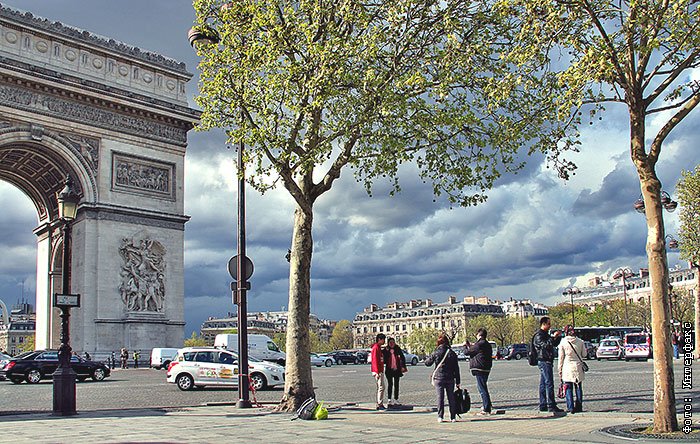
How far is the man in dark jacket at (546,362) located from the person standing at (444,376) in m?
1.63

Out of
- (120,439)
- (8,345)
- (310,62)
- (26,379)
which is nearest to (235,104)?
(310,62)

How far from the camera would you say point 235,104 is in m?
15.8

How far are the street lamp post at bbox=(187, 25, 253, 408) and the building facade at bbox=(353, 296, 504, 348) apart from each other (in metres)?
149

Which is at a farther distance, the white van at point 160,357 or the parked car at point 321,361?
the parked car at point 321,361

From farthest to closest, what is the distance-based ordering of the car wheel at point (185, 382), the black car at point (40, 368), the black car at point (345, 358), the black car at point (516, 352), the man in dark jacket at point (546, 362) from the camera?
the black car at point (345, 358) → the black car at point (516, 352) → the black car at point (40, 368) → the car wheel at point (185, 382) → the man in dark jacket at point (546, 362)

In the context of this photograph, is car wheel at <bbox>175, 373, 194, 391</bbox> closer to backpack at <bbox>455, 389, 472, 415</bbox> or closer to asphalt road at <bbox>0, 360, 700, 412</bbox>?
asphalt road at <bbox>0, 360, 700, 412</bbox>

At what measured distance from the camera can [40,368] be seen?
32.3 meters

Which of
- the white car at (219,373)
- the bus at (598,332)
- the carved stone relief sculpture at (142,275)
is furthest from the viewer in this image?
the bus at (598,332)

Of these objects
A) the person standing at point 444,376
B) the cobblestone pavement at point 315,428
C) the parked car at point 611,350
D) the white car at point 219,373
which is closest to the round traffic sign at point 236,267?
the cobblestone pavement at point 315,428

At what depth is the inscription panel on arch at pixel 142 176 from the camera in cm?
4156

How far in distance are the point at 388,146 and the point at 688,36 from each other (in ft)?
20.7

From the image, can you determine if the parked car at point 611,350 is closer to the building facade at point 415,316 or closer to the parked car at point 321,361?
the parked car at point 321,361

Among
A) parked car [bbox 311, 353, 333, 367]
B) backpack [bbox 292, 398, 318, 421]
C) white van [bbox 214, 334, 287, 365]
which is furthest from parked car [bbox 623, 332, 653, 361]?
backpack [bbox 292, 398, 318, 421]

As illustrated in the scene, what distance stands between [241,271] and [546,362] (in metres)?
6.98
